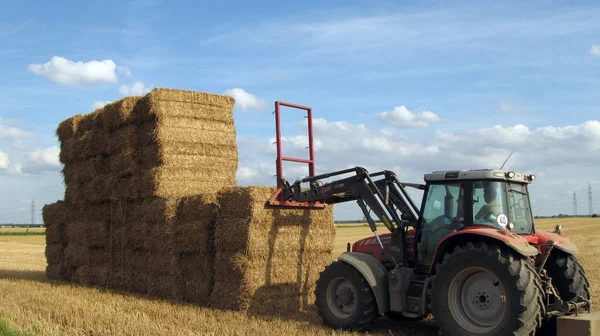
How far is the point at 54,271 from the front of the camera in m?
14.3

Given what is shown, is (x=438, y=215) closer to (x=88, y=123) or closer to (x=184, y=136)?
(x=184, y=136)

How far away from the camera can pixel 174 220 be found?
35.5 ft

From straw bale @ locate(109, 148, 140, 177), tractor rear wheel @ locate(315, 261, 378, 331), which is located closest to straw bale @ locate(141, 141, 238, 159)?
straw bale @ locate(109, 148, 140, 177)

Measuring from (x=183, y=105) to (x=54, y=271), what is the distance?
18.8 feet

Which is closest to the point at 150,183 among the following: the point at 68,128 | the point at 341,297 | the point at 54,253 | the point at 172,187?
the point at 172,187

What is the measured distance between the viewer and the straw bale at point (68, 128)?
44.1 ft

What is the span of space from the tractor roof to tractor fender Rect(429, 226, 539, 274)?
59 centimetres

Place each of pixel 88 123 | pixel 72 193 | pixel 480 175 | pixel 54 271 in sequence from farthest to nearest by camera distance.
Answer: pixel 54 271, pixel 72 193, pixel 88 123, pixel 480 175

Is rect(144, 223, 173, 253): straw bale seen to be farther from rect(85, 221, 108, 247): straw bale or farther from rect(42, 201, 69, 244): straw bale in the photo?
rect(42, 201, 69, 244): straw bale

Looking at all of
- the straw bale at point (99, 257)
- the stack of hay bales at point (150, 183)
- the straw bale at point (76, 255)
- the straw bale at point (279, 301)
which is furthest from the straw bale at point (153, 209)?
the straw bale at point (279, 301)

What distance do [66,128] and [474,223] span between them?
9967mm

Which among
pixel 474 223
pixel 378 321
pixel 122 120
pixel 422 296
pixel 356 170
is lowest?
pixel 378 321

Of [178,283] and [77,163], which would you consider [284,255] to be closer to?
[178,283]

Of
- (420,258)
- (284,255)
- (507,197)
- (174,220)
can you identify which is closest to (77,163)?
(174,220)
